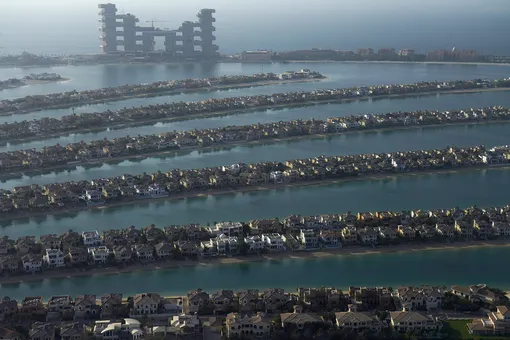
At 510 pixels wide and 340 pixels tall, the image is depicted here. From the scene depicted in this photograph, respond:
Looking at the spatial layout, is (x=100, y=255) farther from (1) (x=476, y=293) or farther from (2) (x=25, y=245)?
(1) (x=476, y=293)

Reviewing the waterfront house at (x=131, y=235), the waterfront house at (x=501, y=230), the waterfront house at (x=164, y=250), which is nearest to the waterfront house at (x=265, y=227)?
the waterfront house at (x=164, y=250)

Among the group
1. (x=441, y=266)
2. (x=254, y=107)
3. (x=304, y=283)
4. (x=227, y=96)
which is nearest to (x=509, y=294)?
(x=441, y=266)

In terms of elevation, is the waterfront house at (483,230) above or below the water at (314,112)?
below

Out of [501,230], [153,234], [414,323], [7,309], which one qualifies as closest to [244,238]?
[153,234]

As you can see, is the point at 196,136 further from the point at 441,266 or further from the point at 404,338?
the point at 404,338

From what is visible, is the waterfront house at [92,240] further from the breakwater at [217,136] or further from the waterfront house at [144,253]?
the breakwater at [217,136]

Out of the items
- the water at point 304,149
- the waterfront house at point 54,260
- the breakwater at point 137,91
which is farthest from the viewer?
the breakwater at point 137,91

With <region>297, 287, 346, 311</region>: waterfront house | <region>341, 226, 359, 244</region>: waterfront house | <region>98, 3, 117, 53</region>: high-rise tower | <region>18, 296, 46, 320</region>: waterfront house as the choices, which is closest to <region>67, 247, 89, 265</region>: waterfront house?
<region>18, 296, 46, 320</region>: waterfront house
